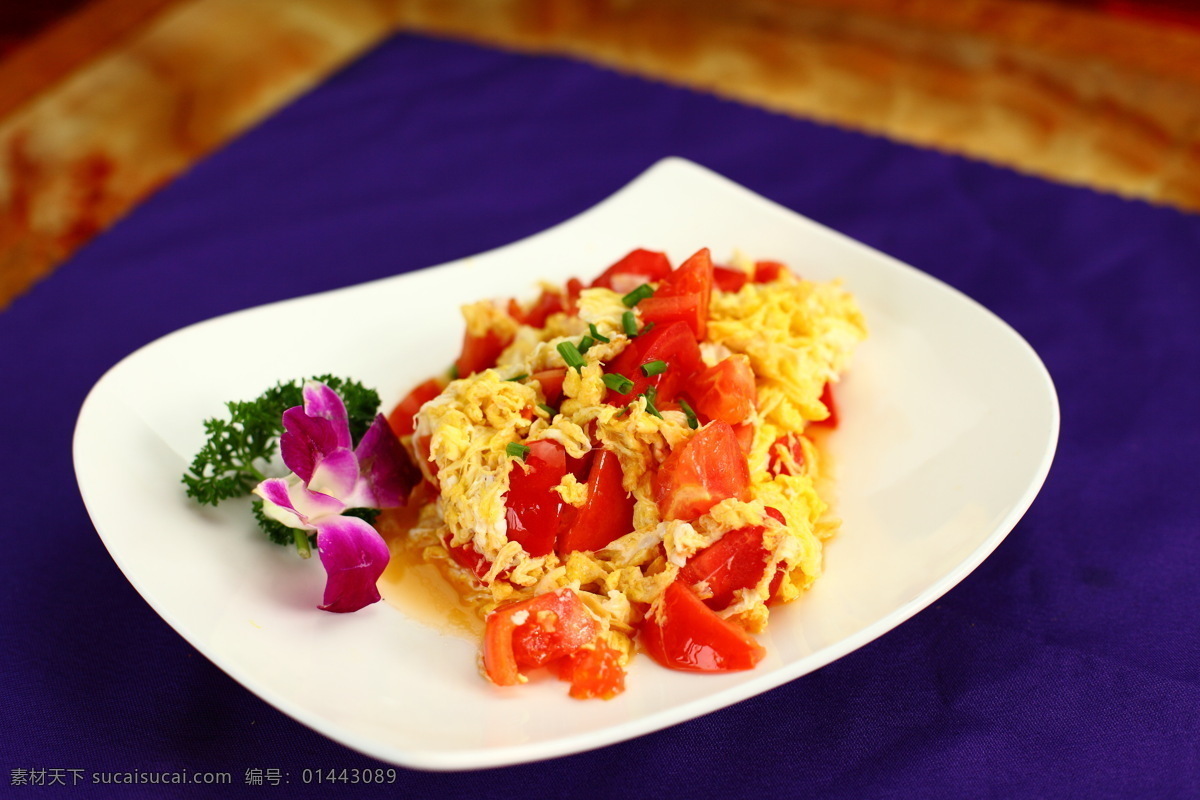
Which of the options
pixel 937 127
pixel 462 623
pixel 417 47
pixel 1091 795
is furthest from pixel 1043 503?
pixel 417 47

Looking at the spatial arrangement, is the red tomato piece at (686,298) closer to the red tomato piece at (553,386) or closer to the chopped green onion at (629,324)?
the chopped green onion at (629,324)

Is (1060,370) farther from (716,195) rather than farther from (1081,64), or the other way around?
(1081,64)

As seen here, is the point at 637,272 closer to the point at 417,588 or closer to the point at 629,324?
the point at 629,324

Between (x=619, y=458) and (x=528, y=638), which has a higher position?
(x=619, y=458)

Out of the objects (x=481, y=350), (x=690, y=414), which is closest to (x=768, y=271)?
(x=690, y=414)

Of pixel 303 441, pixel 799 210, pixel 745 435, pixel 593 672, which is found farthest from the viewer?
pixel 799 210

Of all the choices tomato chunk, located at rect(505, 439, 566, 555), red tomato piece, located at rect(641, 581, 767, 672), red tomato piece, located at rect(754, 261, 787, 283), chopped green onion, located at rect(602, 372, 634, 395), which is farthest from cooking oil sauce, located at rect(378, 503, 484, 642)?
red tomato piece, located at rect(754, 261, 787, 283)
